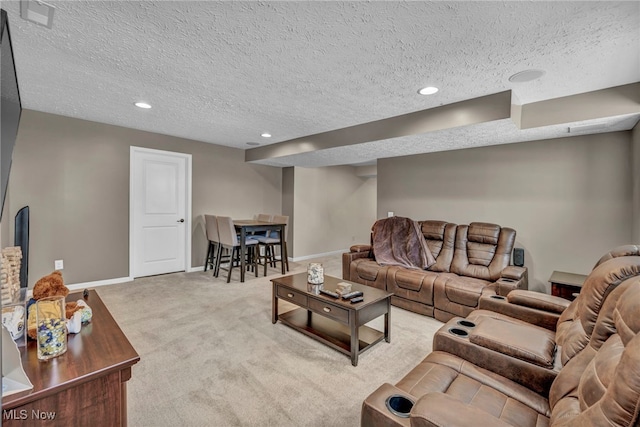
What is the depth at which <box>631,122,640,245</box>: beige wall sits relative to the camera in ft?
8.94

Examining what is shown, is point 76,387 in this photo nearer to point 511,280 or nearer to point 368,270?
point 368,270

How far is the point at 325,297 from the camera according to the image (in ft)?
7.99

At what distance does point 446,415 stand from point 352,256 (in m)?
3.04

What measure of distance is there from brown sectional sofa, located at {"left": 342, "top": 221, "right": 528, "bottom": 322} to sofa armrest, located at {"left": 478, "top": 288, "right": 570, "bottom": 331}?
562mm

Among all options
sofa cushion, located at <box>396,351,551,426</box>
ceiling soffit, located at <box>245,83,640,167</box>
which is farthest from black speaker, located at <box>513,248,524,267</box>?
sofa cushion, located at <box>396,351,551,426</box>

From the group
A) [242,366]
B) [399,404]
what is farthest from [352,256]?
[399,404]

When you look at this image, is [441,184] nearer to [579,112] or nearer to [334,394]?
[579,112]

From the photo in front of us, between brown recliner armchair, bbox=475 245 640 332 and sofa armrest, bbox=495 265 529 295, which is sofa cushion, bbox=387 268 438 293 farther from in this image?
brown recliner armchair, bbox=475 245 640 332

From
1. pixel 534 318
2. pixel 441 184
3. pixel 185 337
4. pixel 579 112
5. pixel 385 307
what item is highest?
pixel 579 112

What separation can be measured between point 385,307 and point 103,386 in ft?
6.69

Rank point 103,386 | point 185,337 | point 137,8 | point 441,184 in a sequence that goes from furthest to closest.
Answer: point 441,184 < point 185,337 < point 137,8 < point 103,386

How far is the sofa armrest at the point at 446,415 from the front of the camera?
2.96ft

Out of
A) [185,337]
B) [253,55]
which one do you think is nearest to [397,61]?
[253,55]

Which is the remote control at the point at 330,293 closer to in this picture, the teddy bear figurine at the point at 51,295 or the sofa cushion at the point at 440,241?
the teddy bear figurine at the point at 51,295
